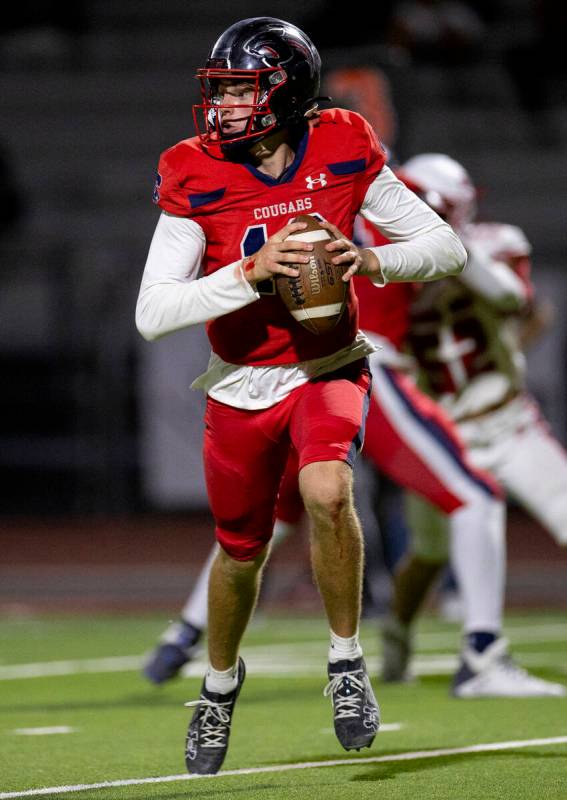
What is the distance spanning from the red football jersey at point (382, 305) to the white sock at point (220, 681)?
204cm

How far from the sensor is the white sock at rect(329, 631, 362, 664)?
165 inches

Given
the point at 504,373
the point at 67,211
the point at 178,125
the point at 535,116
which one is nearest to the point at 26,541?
the point at 67,211

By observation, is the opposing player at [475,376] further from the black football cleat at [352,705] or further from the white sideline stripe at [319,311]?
the black football cleat at [352,705]

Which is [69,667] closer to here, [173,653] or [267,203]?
[173,653]

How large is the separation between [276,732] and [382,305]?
5.72 ft

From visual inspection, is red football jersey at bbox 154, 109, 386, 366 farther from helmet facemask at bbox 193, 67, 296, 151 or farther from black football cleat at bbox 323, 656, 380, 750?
black football cleat at bbox 323, 656, 380, 750

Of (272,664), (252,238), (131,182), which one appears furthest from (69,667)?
(131,182)

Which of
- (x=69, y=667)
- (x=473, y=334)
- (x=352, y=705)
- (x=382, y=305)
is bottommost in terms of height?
(x=69, y=667)

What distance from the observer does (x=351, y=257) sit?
4176 mm

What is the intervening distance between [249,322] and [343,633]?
2.87 feet

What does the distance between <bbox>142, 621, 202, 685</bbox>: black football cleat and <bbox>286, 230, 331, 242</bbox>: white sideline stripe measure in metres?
2.53

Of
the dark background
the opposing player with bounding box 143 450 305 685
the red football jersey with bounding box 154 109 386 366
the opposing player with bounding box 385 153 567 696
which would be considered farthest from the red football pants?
the dark background

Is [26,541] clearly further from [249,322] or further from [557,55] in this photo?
[249,322]

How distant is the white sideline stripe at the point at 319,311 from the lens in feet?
13.7
